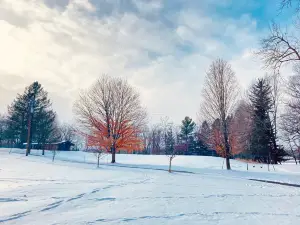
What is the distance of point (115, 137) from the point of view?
92.0 feet

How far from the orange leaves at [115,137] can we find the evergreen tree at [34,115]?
17.4m

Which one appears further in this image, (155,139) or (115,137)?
(155,139)

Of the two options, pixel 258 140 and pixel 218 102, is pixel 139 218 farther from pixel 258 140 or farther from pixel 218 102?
pixel 258 140

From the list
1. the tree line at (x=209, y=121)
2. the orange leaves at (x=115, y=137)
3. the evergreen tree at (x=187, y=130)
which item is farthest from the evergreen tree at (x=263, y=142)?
the evergreen tree at (x=187, y=130)

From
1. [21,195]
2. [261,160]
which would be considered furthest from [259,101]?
[21,195]

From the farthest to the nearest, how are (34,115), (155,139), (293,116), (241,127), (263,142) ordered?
1. (155,139)
2. (34,115)
3. (263,142)
4. (241,127)
5. (293,116)

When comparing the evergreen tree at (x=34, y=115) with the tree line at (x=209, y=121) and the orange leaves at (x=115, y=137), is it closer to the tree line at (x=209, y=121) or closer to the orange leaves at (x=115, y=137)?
the tree line at (x=209, y=121)

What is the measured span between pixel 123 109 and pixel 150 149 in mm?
42341

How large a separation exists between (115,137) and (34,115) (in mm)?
21505

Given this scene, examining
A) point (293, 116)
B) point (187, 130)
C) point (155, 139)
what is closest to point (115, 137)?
point (293, 116)

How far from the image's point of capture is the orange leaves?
27.4 m

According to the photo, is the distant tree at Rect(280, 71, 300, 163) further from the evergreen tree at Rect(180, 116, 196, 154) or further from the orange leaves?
the evergreen tree at Rect(180, 116, 196, 154)

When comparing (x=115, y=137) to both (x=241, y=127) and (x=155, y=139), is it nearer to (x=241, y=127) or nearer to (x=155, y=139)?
(x=241, y=127)

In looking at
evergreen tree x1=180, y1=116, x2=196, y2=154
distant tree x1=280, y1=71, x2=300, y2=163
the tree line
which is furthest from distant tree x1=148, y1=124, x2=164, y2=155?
distant tree x1=280, y1=71, x2=300, y2=163
